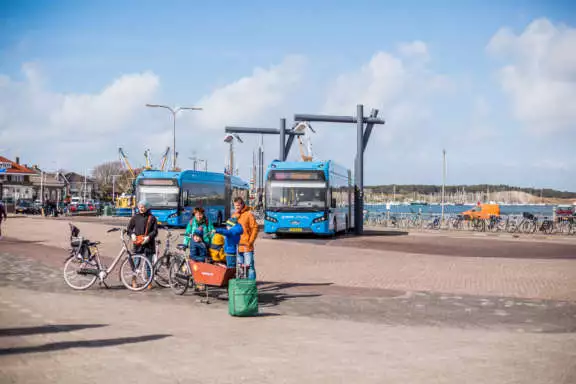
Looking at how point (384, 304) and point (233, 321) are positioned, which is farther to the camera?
point (384, 304)

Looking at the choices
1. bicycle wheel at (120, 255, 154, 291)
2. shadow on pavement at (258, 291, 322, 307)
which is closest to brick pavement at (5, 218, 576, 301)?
shadow on pavement at (258, 291, 322, 307)

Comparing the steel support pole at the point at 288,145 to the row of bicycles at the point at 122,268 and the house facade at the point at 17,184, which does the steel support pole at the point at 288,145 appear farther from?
the house facade at the point at 17,184

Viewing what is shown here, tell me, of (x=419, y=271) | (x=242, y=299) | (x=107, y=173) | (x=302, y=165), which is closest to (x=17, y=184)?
(x=107, y=173)

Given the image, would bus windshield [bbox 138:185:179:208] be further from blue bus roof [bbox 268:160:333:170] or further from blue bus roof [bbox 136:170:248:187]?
blue bus roof [bbox 268:160:333:170]

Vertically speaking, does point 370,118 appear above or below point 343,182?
above

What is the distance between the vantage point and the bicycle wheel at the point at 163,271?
13.6 metres

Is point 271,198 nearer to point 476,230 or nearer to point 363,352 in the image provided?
point 476,230

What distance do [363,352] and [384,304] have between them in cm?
424

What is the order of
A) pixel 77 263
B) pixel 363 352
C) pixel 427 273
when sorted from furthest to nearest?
pixel 427 273 < pixel 77 263 < pixel 363 352

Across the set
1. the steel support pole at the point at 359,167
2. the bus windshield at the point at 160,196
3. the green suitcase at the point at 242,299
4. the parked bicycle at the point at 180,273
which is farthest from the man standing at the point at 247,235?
the bus windshield at the point at 160,196

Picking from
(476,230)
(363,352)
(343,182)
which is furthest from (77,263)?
(476,230)

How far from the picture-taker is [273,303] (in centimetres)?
1212

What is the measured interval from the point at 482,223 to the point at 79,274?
3543 cm

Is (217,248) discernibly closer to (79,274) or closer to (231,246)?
(231,246)
